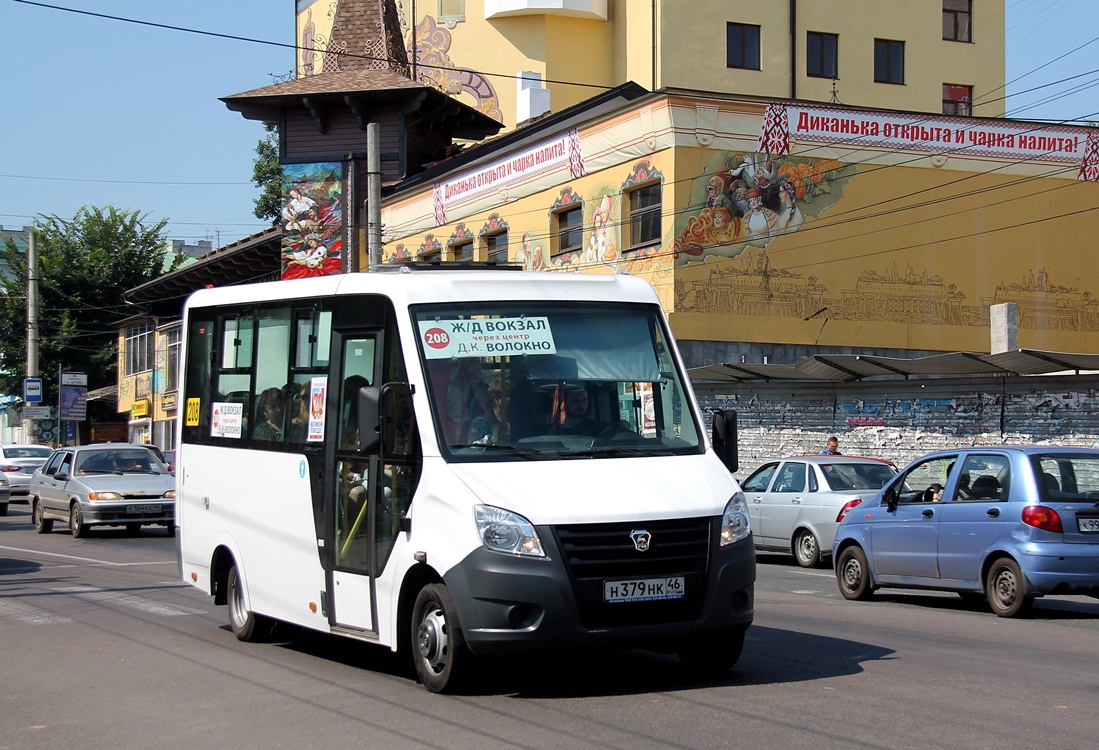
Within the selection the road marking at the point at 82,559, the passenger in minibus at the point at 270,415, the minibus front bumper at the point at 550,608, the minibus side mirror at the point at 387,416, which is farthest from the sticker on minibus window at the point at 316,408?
the road marking at the point at 82,559

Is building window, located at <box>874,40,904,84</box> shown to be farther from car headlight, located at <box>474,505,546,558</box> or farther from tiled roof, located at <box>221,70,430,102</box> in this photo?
car headlight, located at <box>474,505,546,558</box>

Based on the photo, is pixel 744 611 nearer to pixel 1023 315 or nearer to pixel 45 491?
pixel 45 491

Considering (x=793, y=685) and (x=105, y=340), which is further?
(x=105, y=340)

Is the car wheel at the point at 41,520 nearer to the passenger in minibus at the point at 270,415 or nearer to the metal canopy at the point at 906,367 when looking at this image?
the metal canopy at the point at 906,367

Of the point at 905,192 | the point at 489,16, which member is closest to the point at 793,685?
the point at 905,192

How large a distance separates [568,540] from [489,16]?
4591 centimetres

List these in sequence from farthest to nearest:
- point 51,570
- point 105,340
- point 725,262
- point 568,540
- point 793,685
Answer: point 105,340
point 725,262
point 51,570
point 793,685
point 568,540

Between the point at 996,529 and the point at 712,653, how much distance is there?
5.17 metres

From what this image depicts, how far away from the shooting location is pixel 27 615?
1379cm

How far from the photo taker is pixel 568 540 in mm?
8031

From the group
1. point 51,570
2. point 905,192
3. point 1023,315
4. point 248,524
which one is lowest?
point 51,570

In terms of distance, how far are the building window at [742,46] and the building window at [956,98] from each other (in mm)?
9039

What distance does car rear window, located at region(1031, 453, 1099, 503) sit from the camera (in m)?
12.8


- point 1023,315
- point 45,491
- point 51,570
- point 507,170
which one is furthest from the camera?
point 507,170
